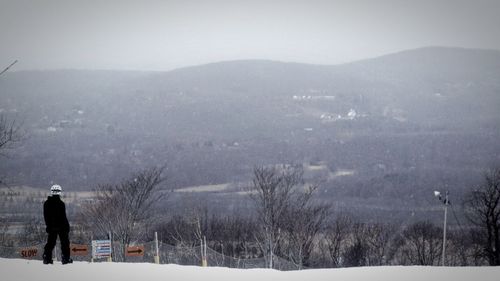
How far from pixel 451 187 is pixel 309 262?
124 m

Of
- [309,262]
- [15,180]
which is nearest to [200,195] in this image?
[15,180]

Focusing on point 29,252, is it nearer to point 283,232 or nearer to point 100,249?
point 100,249

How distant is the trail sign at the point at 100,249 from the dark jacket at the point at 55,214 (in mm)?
2912

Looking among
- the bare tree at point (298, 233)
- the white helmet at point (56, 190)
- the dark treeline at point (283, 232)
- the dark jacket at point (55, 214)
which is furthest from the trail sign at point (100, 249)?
the bare tree at point (298, 233)

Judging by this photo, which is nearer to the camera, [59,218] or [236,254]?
[59,218]

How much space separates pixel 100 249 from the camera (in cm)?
2294

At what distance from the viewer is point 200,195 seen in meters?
174

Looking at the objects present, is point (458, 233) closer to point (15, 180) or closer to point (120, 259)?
point (120, 259)

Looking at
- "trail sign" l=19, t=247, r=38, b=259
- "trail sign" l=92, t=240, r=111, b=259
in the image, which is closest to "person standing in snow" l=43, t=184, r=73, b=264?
"trail sign" l=92, t=240, r=111, b=259

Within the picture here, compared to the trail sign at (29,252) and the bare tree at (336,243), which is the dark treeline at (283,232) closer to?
the bare tree at (336,243)

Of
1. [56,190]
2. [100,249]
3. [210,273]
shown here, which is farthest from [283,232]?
[56,190]

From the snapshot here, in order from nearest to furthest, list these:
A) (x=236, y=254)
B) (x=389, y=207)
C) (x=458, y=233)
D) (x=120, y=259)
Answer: (x=120, y=259)
(x=236, y=254)
(x=458, y=233)
(x=389, y=207)

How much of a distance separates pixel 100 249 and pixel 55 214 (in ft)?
10.6

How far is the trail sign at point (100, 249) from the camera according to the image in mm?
22938
